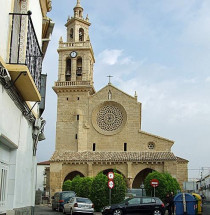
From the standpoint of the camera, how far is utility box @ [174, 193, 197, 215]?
1677 centimetres

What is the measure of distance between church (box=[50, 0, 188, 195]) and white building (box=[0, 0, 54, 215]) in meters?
29.4

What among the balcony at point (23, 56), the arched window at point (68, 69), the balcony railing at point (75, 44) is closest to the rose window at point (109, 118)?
the arched window at point (68, 69)

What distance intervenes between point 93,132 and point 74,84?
20.5 ft

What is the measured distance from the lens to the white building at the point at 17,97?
20.2 feet

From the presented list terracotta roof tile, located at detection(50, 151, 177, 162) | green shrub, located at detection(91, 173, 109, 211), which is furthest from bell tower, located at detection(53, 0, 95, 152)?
green shrub, located at detection(91, 173, 109, 211)

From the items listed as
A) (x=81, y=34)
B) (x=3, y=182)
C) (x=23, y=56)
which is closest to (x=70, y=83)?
(x=81, y=34)

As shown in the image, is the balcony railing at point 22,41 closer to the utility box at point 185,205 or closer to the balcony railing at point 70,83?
the utility box at point 185,205

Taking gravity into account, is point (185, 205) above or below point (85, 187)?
below

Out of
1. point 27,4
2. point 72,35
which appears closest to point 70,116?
point 72,35

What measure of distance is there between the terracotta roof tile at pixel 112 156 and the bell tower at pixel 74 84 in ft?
3.33

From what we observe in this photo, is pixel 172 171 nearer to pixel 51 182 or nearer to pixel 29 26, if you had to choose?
pixel 51 182

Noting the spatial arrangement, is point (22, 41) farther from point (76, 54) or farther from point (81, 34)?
point (81, 34)

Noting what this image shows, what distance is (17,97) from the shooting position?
7.15m

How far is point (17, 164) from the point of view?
25.0ft
